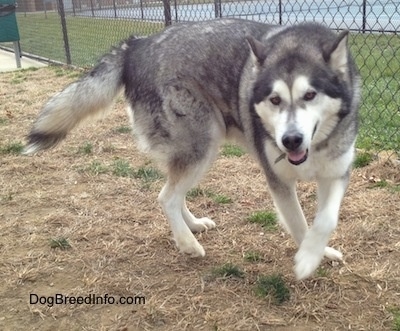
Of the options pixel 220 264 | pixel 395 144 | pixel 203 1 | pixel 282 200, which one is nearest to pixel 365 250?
pixel 282 200

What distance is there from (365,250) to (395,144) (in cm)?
193

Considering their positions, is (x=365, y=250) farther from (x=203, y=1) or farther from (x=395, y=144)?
(x=203, y=1)

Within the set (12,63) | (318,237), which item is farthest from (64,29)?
(318,237)

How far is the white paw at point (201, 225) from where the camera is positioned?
372 centimetres

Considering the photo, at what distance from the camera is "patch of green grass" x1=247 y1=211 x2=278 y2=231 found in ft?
12.3

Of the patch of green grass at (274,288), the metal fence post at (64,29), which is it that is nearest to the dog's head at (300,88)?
the patch of green grass at (274,288)

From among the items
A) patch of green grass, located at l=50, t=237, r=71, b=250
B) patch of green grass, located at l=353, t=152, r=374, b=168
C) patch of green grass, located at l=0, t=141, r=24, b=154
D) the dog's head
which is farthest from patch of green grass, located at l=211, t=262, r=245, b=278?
patch of green grass, located at l=0, t=141, r=24, b=154

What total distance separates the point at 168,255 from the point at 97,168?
178cm

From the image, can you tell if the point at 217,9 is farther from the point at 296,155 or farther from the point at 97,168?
the point at 296,155

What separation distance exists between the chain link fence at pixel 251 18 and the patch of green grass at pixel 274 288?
2.29 metres

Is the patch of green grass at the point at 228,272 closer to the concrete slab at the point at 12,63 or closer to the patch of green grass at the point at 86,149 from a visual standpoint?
the patch of green grass at the point at 86,149

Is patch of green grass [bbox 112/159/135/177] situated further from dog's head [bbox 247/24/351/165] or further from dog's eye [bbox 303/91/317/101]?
dog's eye [bbox 303/91/317/101]

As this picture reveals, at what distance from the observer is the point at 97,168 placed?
4984 millimetres

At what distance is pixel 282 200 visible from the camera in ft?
10.2
